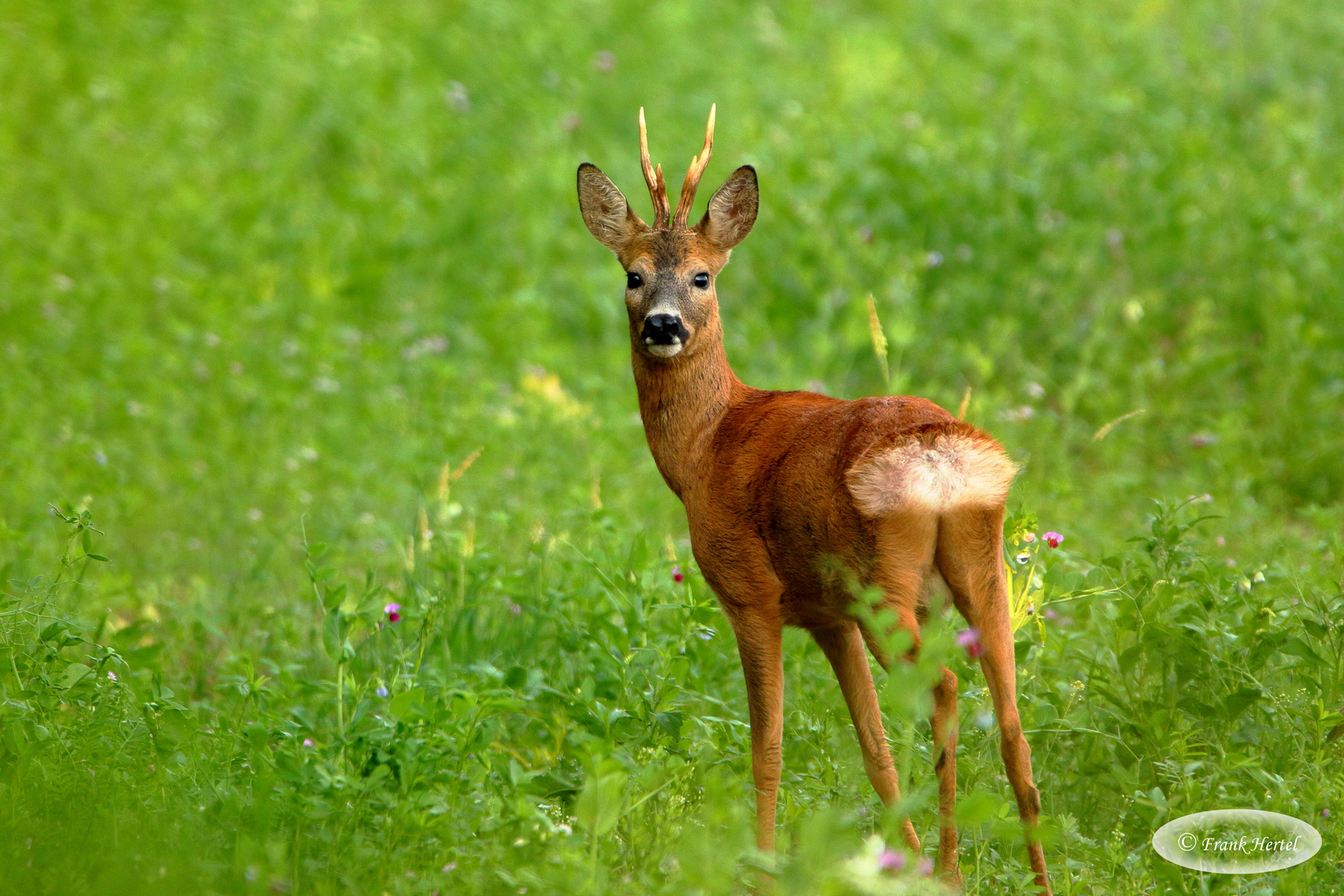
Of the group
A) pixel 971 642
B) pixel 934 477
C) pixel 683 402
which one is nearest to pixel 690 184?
pixel 683 402

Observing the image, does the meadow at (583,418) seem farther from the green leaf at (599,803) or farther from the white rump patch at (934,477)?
the white rump patch at (934,477)

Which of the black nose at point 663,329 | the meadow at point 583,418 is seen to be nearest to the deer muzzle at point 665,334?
the black nose at point 663,329

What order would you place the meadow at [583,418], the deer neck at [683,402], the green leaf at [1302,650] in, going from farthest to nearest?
the deer neck at [683,402] → the green leaf at [1302,650] → the meadow at [583,418]

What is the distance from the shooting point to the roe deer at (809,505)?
9.92 ft

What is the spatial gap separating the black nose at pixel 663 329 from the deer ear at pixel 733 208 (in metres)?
0.38

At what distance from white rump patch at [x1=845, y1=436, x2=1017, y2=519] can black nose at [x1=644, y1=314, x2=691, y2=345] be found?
33.1 inches

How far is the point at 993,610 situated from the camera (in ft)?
10.3

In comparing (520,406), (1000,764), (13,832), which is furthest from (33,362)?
(1000,764)

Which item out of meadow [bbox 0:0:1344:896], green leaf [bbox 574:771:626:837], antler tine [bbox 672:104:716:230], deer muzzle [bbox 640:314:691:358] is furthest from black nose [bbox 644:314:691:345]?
green leaf [bbox 574:771:626:837]

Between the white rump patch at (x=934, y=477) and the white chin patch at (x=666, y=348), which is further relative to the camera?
the white chin patch at (x=666, y=348)

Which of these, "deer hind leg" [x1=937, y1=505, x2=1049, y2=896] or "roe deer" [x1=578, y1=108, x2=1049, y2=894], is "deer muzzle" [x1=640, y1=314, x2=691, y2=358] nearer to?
"roe deer" [x1=578, y1=108, x2=1049, y2=894]

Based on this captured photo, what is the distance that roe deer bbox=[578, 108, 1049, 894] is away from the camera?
9.92ft

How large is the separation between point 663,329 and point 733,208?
1.82 ft

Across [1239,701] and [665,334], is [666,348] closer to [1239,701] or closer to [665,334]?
[665,334]
